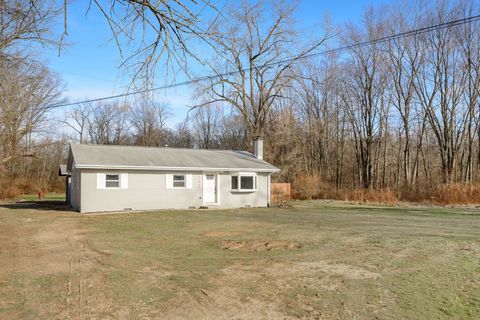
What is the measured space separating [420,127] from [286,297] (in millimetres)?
31905

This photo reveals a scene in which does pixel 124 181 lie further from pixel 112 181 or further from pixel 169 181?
pixel 169 181

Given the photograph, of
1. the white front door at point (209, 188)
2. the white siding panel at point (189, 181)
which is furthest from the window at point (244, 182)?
the white siding panel at point (189, 181)

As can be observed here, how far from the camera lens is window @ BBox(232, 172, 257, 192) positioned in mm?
21255

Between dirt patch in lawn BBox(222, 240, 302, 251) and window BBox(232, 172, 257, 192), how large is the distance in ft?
38.4

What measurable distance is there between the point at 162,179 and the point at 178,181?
2.79ft

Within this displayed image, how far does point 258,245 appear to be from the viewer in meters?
8.99

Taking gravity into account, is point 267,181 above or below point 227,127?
below

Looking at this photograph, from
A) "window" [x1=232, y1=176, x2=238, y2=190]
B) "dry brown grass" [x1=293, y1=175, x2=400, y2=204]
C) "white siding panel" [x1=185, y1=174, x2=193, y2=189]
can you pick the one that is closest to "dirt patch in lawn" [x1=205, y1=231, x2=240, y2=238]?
"white siding panel" [x1=185, y1=174, x2=193, y2=189]

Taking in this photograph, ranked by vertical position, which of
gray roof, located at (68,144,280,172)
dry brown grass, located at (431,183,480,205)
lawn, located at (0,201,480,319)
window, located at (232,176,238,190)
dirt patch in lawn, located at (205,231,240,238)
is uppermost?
gray roof, located at (68,144,280,172)

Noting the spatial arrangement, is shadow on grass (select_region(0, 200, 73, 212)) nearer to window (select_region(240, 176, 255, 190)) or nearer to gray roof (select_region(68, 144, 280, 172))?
gray roof (select_region(68, 144, 280, 172))

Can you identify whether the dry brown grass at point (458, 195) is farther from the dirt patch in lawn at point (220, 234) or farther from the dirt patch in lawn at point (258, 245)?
the dirt patch in lawn at point (258, 245)

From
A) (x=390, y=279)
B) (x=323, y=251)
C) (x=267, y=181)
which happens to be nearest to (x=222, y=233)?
(x=323, y=251)

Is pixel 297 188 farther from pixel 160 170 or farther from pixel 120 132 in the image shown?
pixel 120 132

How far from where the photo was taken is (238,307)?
4.70m
